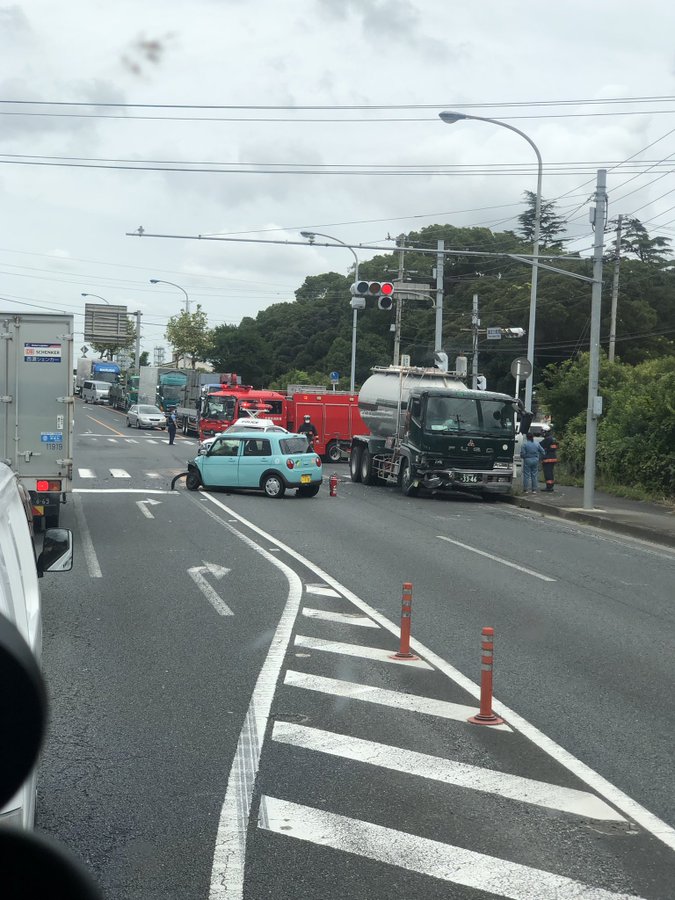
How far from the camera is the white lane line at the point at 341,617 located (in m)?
10.9

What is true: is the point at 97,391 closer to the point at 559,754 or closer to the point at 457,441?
the point at 457,441

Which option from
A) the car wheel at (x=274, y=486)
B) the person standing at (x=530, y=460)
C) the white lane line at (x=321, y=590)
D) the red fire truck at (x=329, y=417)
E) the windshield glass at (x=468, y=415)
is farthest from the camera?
the red fire truck at (x=329, y=417)

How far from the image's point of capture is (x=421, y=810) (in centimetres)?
576

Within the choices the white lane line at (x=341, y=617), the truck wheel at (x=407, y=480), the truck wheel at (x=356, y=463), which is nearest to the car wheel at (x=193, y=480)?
the truck wheel at (x=407, y=480)

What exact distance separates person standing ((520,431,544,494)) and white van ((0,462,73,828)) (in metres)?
22.0

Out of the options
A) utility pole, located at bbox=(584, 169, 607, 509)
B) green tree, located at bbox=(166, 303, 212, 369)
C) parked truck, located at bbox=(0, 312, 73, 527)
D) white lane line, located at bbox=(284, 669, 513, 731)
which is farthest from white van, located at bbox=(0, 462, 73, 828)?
green tree, located at bbox=(166, 303, 212, 369)

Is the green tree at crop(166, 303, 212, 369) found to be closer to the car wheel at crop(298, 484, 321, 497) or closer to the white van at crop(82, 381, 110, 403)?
the white van at crop(82, 381, 110, 403)

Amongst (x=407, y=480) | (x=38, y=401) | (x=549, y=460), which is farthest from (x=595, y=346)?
(x=38, y=401)

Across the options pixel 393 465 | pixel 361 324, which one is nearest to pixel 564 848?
pixel 393 465

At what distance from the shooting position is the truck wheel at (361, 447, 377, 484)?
3145 cm

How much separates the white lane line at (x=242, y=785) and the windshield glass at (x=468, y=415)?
17012mm

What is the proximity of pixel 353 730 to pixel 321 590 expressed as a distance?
5.79 metres

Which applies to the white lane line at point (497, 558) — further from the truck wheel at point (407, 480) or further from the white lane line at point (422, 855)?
the white lane line at point (422, 855)

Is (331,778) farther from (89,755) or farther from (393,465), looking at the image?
(393,465)
